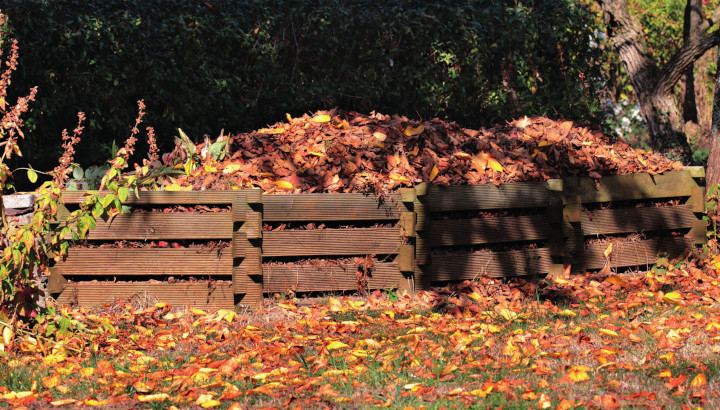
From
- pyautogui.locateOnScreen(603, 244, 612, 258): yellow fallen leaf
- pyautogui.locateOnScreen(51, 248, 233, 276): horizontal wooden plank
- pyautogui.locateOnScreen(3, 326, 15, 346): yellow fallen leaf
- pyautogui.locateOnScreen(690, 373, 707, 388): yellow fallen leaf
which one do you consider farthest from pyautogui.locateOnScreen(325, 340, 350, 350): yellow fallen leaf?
pyautogui.locateOnScreen(603, 244, 612, 258): yellow fallen leaf

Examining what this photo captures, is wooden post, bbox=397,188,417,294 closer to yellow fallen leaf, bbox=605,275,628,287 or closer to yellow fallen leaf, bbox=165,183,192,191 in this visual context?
yellow fallen leaf, bbox=165,183,192,191

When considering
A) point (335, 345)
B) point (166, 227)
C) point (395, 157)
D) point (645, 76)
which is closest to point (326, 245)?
point (395, 157)

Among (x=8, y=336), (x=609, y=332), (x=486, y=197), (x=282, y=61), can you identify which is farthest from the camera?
(x=282, y=61)

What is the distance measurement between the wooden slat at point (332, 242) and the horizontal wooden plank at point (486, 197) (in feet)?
1.39

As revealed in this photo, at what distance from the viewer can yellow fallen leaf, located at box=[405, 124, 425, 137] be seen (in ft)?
22.5

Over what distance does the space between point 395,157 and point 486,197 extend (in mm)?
854

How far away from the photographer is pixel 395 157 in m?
6.49

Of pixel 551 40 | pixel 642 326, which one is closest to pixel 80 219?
pixel 642 326

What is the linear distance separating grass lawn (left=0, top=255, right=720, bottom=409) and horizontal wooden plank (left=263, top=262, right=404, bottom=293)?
0.36 ft

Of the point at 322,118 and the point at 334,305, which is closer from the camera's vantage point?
the point at 334,305

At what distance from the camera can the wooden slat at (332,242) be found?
591 cm

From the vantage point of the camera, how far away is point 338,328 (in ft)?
17.3

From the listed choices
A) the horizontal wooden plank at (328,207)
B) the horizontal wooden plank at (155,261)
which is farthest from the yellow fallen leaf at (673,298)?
the horizontal wooden plank at (155,261)

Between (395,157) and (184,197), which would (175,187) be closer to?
(184,197)
